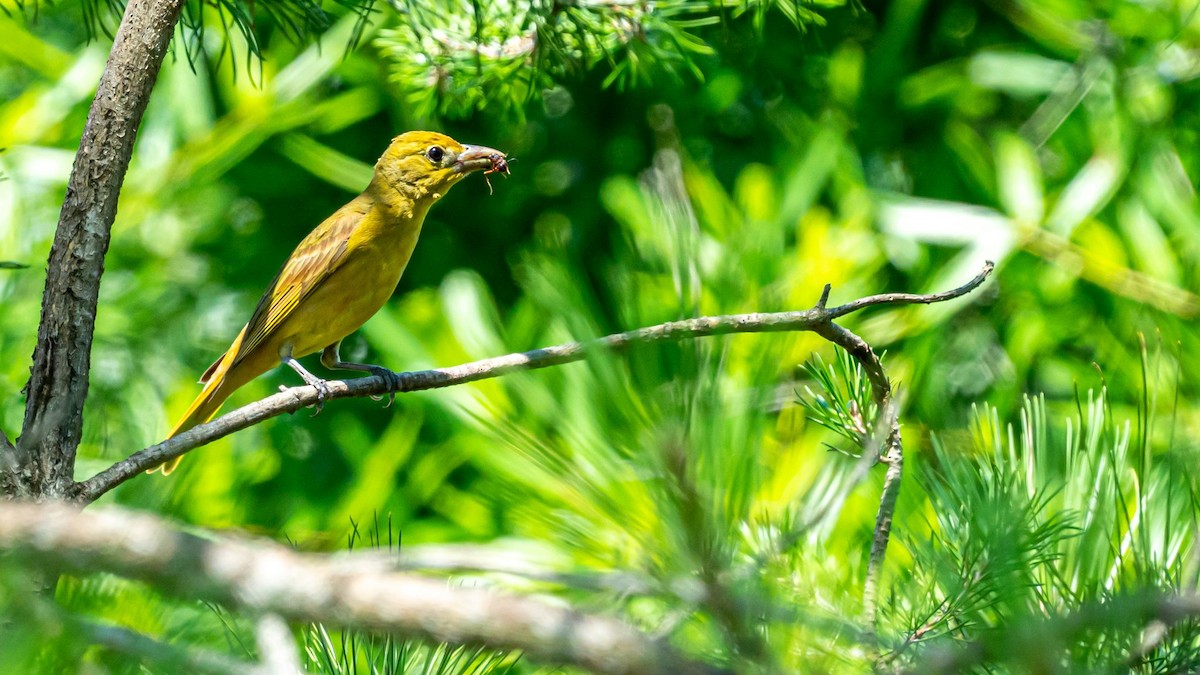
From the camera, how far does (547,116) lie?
166 inches

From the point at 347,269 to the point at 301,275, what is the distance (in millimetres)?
162

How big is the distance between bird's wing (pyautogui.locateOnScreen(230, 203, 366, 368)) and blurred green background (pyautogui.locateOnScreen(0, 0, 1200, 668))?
0.32 meters

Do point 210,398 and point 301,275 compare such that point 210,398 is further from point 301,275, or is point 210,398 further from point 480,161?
point 480,161

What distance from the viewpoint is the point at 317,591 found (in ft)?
2.56

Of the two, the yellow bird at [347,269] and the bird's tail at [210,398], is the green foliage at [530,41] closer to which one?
the yellow bird at [347,269]

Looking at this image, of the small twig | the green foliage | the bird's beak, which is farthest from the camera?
the bird's beak

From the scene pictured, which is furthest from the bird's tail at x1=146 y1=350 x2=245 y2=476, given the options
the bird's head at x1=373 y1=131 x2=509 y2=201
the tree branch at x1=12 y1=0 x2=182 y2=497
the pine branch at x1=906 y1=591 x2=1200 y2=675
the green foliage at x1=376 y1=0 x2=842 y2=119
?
the pine branch at x1=906 y1=591 x2=1200 y2=675

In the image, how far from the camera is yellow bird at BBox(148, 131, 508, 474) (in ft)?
10.9

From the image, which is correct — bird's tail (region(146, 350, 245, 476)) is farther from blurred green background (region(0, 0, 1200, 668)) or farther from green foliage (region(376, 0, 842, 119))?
green foliage (region(376, 0, 842, 119))

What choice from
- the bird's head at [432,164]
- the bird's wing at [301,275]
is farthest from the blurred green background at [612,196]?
the bird's wing at [301,275]

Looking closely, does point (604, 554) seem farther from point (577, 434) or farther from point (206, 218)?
point (206, 218)

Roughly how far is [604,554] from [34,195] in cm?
377

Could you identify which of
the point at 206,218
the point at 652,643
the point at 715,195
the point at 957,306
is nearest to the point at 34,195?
the point at 206,218

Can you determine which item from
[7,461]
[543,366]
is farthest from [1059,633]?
[7,461]
